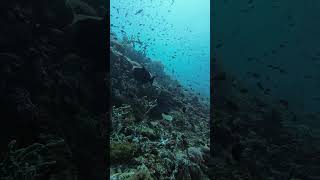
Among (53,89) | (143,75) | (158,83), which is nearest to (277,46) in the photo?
(158,83)

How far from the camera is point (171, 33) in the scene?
3.76 metres

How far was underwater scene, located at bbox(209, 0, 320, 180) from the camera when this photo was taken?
3.58 m

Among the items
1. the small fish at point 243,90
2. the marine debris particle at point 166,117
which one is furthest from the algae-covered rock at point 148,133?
the small fish at point 243,90

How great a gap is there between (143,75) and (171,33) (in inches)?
18.1

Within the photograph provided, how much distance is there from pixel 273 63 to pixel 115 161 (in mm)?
1651

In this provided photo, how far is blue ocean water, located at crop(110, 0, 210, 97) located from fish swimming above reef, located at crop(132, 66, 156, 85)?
140 millimetres

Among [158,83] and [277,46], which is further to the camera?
[158,83]

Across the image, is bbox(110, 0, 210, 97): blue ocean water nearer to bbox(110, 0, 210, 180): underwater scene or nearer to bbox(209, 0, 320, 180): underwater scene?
bbox(110, 0, 210, 180): underwater scene

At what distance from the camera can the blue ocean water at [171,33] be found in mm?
3729

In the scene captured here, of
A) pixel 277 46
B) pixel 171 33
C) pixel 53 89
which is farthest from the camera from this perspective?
pixel 171 33

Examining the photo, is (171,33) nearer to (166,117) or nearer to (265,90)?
(166,117)

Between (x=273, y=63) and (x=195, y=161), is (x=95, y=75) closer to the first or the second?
(x=195, y=161)

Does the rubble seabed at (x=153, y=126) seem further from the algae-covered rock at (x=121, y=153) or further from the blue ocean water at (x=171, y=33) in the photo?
the blue ocean water at (x=171, y=33)

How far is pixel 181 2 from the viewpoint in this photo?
375 cm
